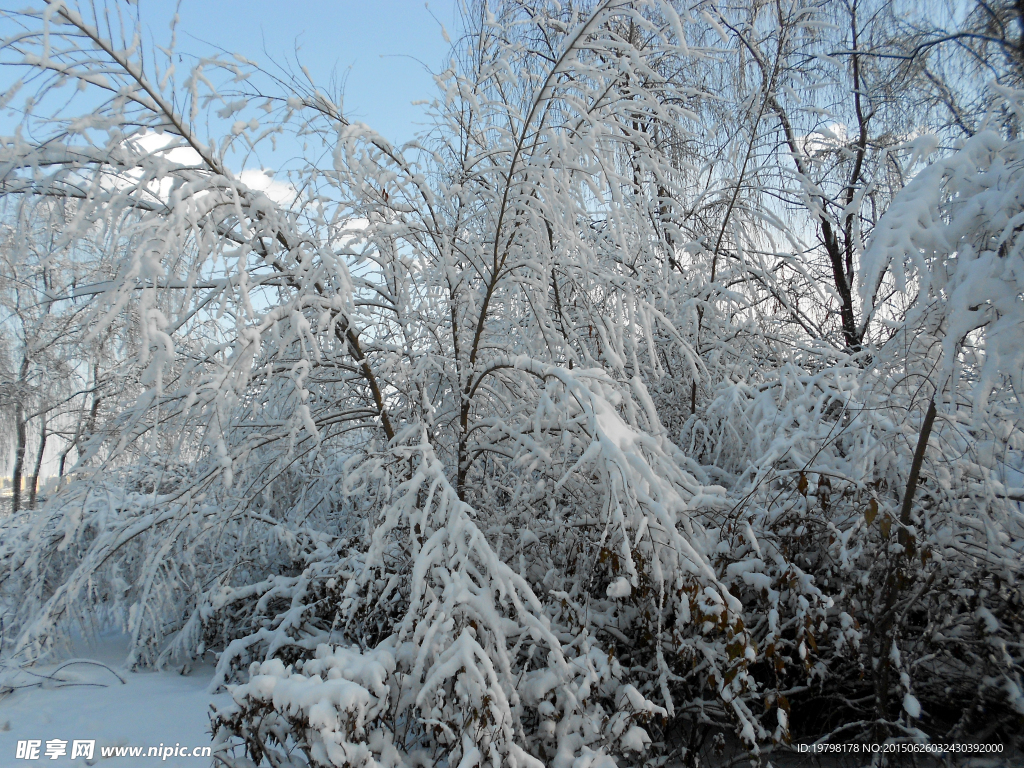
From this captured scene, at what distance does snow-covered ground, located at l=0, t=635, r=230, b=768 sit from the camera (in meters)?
2.58

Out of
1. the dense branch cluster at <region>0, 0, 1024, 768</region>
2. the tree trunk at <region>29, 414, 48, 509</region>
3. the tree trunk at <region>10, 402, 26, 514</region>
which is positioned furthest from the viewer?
the tree trunk at <region>29, 414, 48, 509</region>

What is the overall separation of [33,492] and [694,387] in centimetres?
1138

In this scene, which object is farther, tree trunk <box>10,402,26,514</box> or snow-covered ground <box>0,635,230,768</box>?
tree trunk <box>10,402,26,514</box>

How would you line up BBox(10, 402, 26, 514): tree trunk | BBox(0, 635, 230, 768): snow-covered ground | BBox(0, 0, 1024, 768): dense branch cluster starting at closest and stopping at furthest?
BBox(0, 0, 1024, 768): dense branch cluster, BBox(0, 635, 230, 768): snow-covered ground, BBox(10, 402, 26, 514): tree trunk

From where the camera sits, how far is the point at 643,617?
92.3 inches

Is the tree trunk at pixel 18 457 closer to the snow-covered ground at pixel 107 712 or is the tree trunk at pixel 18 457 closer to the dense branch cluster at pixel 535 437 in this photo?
the dense branch cluster at pixel 535 437

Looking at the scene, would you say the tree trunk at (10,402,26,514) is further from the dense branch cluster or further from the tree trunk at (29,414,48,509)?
the dense branch cluster

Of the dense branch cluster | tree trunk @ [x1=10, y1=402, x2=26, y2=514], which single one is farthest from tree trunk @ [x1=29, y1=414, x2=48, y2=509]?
the dense branch cluster

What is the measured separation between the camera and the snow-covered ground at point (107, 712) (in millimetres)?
2582

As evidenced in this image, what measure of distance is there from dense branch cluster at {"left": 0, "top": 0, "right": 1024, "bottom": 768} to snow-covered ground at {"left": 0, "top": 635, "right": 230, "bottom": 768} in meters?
0.23

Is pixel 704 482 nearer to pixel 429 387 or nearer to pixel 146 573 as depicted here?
pixel 429 387

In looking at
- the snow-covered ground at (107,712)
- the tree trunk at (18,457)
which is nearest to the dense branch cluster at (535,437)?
the snow-covered ground at (107,712)

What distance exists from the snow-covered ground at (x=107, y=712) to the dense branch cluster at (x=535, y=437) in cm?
23

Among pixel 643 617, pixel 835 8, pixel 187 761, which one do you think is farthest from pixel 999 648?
pixel 835 8
